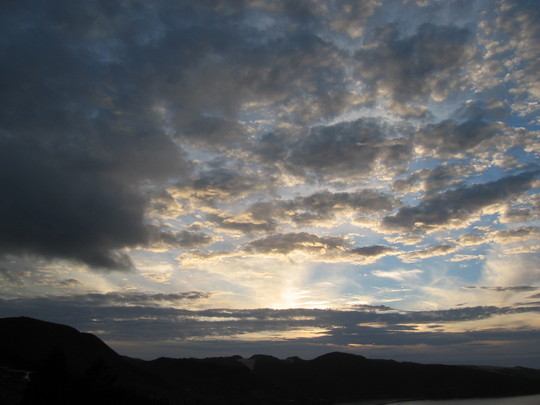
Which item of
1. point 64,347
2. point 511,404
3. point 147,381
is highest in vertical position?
point 64,347

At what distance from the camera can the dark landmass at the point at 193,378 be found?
5690 centimetres

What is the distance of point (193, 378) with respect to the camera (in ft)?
484

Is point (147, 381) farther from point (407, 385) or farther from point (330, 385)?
point (407, 385)

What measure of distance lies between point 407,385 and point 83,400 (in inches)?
6467

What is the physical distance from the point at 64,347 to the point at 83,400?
66.2 meters

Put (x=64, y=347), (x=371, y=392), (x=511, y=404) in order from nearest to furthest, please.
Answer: (x=64, y=347), (x=511, y=404), (x=371, y=392)

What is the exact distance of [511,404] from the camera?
138m

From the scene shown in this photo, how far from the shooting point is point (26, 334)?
113 meters

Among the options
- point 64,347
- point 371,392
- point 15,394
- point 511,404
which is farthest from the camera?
point 371,392

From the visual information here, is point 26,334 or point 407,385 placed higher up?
point 26,334

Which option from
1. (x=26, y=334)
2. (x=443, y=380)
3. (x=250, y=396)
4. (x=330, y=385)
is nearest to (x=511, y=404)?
(x=443, y=380)

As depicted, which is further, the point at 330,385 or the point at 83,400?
the point at 330,385

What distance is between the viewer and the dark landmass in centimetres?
5690

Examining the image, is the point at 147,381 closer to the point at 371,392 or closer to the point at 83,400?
the point at 83,400
